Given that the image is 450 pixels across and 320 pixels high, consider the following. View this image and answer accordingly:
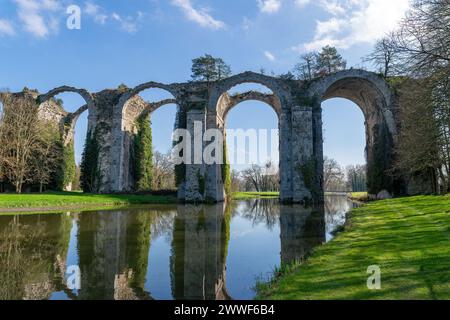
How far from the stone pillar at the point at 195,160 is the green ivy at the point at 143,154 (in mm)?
6127

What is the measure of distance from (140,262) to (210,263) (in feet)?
4.43

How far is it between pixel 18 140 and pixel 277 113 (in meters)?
21.8

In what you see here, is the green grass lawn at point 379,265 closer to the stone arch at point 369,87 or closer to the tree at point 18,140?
the stone arch at point 369,87

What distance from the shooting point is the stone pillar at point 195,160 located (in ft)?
86.3

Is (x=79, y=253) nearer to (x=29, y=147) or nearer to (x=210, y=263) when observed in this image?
(x=210, y=263)

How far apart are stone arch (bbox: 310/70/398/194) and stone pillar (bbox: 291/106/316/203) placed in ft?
6.89

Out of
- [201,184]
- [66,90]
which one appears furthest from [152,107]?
[201,184]

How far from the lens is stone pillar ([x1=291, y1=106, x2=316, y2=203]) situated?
82.5 feet

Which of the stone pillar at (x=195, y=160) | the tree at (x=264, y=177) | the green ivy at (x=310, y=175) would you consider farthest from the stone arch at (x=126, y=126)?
the tree at (x=264, y=177)

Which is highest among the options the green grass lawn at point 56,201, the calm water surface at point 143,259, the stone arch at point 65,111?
the stone arch at point 65,111

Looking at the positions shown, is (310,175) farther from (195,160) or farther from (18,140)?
(18,140)

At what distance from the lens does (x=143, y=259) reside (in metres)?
6.64

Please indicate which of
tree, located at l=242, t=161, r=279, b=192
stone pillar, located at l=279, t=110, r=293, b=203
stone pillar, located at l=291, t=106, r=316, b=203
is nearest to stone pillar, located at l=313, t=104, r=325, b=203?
stone pillar, located at l=291, t=106, r=316, b=203
